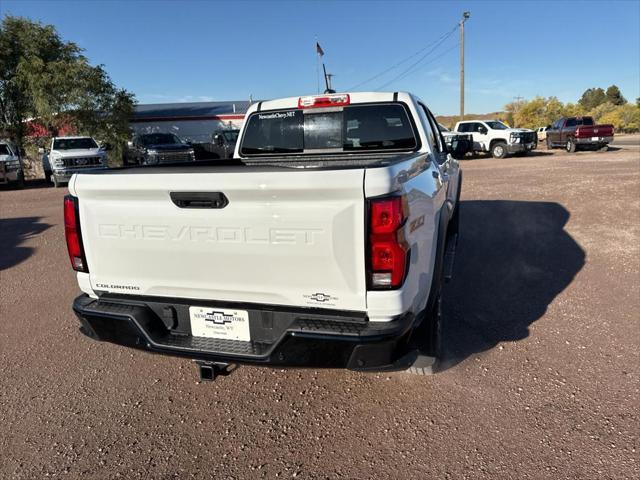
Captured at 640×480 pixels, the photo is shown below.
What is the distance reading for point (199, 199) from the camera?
2344 mm

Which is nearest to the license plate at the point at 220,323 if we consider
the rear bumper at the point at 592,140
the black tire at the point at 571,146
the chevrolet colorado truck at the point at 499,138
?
the chevrolet colorado truck at the point at 499,138

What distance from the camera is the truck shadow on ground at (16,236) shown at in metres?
6.73

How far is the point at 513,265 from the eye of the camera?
5633mm

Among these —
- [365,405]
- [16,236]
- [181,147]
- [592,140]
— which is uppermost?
[181,147]

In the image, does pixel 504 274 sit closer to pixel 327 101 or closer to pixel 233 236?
pixel 327 101

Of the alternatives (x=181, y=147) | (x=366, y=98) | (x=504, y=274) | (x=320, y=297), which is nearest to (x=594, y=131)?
(x=181, y=147)

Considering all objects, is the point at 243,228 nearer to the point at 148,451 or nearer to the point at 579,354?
the point at 148,451

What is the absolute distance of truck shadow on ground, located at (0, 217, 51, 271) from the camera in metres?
6.73

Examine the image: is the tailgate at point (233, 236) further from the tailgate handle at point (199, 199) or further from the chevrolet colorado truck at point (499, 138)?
the chevrolet colorado truck at point (499, 138)

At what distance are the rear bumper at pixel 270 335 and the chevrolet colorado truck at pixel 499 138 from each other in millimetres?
20017

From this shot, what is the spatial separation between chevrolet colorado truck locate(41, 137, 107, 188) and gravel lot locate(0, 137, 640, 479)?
12905 mm

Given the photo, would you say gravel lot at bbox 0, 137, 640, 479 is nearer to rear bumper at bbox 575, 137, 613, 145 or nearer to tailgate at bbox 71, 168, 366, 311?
tailgate at bbox 71, 168, 366, 311

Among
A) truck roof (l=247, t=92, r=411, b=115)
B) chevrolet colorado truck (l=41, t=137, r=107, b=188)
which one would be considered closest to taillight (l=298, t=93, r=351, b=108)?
truck roof (l=247, t=92, r=411, b=115)

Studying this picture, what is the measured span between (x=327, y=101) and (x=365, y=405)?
2680mm
